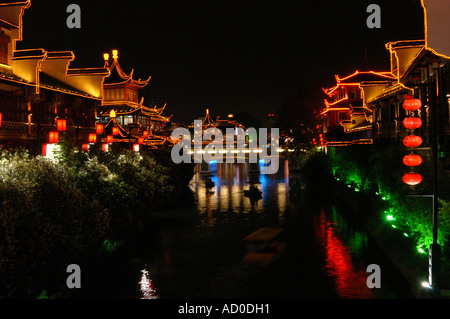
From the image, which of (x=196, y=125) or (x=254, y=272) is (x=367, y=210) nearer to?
(x=254, y=272)

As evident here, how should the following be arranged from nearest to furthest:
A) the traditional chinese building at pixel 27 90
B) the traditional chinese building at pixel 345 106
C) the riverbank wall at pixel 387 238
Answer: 1. the riverbank wall at pixel 387 238
2. the traditional chinese building at pixel 27 90
3. the traditional chinese building at pixel 345 106

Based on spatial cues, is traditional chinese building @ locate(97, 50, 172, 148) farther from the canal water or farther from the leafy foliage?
the leafy foliage

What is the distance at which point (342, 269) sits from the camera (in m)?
17.5

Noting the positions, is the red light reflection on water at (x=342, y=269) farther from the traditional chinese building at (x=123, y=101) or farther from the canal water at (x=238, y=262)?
the traditional chinese building at (x=123, y=101)

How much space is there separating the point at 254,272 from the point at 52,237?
272 inches

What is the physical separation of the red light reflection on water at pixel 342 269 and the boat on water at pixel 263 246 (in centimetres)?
195

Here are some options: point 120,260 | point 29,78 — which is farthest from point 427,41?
point 29,78

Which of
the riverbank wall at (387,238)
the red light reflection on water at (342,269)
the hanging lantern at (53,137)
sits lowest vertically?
the red light reflection on water at (342,269)

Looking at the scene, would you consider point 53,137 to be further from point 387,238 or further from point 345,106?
point 345,106

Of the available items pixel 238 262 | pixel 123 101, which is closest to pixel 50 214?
pixel 238 262

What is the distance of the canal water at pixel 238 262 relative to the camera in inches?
596

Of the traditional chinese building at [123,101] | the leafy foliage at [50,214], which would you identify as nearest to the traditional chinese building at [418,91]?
the leafy foliage at [50,214]

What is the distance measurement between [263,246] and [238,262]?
310 cm
